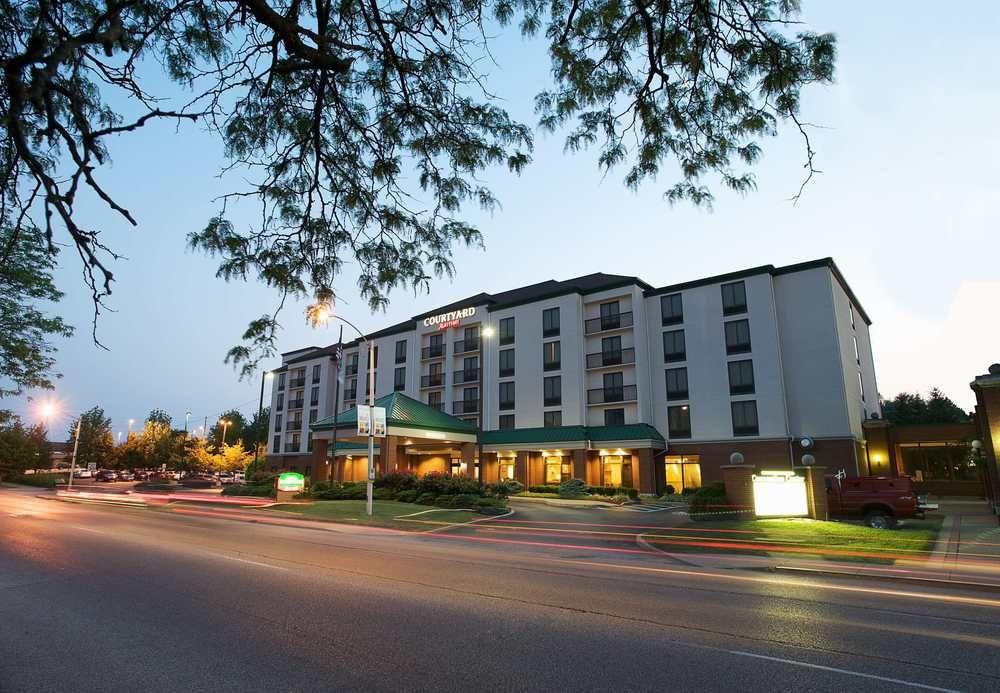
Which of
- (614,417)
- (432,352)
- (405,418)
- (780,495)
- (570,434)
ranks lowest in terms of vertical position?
(780,495)

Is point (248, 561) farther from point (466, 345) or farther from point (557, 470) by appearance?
point (466, 345)

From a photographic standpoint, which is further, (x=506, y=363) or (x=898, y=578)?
(x=506, y=363)

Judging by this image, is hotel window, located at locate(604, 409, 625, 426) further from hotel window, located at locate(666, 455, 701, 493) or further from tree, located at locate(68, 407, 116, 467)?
tree, located at locate(68, 407, 116, 467)

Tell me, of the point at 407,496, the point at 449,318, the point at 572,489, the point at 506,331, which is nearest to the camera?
the point at 407,496

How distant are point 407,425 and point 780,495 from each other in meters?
24.7

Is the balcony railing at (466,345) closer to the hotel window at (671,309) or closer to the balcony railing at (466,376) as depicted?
the balcony railing at (466,376)

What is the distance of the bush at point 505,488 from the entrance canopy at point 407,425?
587 cm

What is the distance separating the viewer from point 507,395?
158 feet

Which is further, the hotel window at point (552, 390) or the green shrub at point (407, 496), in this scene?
the hotel window at point (552, 390)

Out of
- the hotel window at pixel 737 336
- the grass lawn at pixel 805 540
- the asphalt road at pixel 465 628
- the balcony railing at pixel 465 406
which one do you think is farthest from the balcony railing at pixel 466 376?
the asphalt road at pixel 465 628

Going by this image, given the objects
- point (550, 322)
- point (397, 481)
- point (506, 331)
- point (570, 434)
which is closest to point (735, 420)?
point (570, 434)

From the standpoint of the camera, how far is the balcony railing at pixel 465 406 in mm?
50188

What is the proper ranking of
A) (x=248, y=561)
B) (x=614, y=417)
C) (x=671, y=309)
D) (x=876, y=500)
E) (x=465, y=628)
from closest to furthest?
(x=465, y=628) → (x=248, y=561) → (x=876, y=500) → (x=671, y=309) → (x=614, y=417)

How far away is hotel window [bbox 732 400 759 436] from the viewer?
37812 millimetres
